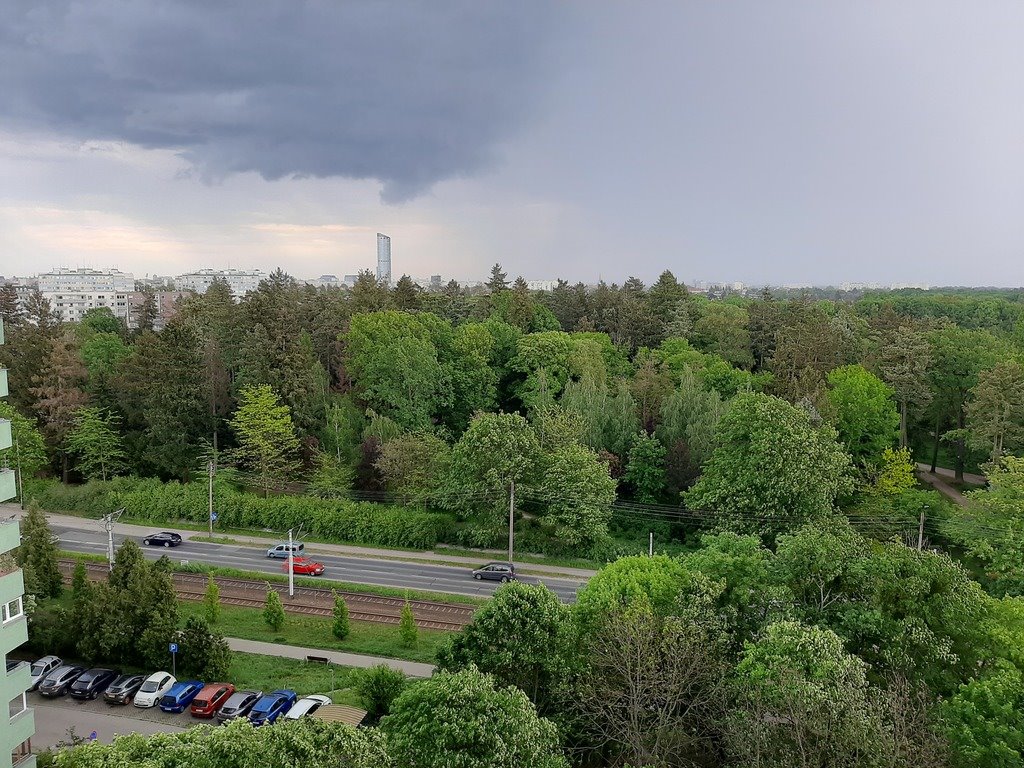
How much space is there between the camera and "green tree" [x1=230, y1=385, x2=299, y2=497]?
39.1m

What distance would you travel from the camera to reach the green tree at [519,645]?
1653cm

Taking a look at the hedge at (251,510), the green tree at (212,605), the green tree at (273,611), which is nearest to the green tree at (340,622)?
the green tree at (273,611)

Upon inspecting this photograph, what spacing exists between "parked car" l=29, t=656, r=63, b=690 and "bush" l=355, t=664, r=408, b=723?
1066 centimetres

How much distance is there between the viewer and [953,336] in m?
47.0

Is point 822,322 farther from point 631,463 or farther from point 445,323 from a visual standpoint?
point 445,323

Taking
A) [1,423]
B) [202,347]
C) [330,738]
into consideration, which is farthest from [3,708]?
[202,347]

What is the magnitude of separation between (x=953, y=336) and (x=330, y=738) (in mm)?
50807

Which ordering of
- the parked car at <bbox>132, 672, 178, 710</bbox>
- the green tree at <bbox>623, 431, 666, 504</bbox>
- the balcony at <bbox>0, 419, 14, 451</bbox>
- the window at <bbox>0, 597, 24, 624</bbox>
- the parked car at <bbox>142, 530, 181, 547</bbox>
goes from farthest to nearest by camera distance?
1. the green tree at <bbox>623, 431, 666, 504</bbox>
2. the parked car at <bbox>142, 530, 181, 547</bbox>
3. the parked car at <bbox>132, 672, 178, 710</bbox>
4. the balcony at <bbox>0, 419, 14, 451</bbox>
5. the window at <bbox>0, 597, 24, 624</bbox>

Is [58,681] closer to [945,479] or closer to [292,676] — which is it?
[292,676]

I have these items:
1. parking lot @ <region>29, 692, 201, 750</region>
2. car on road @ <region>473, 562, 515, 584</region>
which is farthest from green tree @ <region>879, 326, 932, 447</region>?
parking lot @ <region>29, 692, 201, 750</region>

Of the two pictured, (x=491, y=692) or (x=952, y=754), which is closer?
(x=491, y=692)

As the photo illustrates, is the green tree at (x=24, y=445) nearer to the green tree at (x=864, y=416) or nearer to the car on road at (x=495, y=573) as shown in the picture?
the car on road at (x=495, y=573)

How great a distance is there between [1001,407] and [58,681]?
4533 cm

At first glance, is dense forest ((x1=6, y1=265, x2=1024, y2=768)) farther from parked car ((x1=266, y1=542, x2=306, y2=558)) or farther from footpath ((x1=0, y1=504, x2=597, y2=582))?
parked car ((x1=266, y1=542, x2=306, y2=558))
